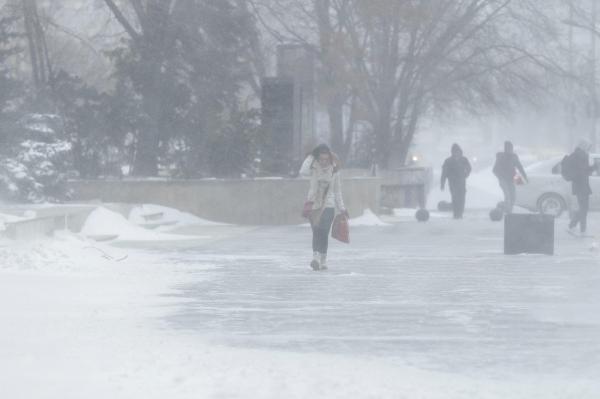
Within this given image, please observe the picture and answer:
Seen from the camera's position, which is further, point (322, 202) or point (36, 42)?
point (36, 42)

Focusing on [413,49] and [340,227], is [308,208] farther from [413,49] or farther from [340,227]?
[413,49]

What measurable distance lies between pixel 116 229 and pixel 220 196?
4997mm

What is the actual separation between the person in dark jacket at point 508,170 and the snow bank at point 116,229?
8612mm

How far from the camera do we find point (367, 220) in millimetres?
27359

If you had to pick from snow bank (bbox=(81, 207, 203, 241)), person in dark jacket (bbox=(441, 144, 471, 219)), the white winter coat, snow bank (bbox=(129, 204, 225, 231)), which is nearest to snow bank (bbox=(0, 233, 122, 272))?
the white winter coat

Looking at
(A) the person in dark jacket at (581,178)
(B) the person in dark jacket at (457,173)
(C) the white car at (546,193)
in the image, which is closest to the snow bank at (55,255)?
(A) the person in dark jacket at (581,178)

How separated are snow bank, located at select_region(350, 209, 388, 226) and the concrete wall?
1224 millimetres

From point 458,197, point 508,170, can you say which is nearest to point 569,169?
point 508,170

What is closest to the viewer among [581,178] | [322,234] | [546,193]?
[322,234]

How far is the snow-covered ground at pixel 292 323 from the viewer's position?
877 centimetres

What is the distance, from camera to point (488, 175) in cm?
6350

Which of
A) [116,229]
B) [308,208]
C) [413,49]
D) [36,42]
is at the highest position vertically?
[413,49]

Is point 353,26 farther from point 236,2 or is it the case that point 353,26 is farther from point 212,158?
point 212,158

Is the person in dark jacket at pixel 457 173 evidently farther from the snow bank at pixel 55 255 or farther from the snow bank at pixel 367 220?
the snow bank at pixel 55 255
